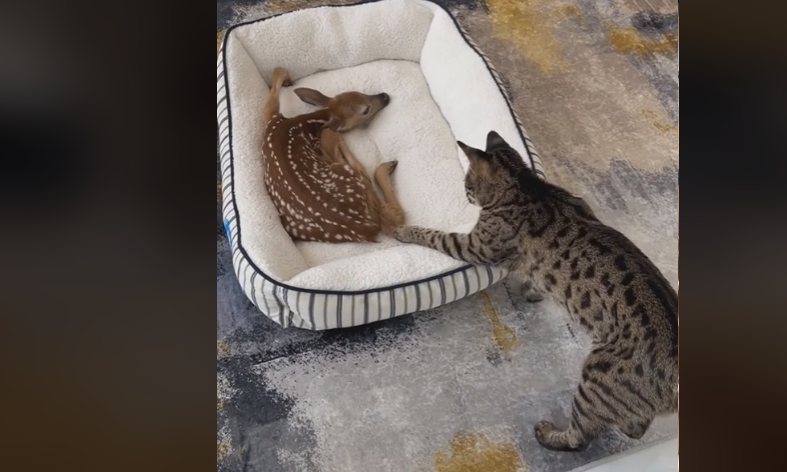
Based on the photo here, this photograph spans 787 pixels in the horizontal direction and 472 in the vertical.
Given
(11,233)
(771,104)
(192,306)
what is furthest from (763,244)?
(11,233)

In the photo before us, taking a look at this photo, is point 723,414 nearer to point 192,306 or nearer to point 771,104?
point 771,104

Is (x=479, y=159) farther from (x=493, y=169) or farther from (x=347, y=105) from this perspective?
(x=347, y=105)

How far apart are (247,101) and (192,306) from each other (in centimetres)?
170

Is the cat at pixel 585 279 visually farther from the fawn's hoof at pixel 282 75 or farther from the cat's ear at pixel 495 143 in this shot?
the fawn's hoof at pixel 282 75

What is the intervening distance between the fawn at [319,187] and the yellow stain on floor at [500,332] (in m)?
0.38

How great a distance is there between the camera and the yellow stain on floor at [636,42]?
2.72m

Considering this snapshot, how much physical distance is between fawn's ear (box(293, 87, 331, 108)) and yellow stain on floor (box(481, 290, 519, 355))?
2.89 feet

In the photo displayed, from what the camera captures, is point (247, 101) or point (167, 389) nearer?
point (167, 389)

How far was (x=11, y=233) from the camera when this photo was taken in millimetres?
472

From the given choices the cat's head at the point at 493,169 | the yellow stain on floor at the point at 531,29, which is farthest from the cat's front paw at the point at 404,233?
the yellow stain on floor at the point at 531,29

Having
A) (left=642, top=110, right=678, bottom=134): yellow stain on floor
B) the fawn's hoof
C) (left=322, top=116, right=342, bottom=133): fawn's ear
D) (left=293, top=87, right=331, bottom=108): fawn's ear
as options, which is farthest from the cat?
(left=642, top=110, right=678, bottom=134): yellow stain on floor

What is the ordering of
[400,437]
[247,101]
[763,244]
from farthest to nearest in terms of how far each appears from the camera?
1. [247,101]
2. [400,437]
3. [763,244]

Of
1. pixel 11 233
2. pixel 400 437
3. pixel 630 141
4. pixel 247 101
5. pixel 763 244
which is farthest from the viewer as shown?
pixel 630 141

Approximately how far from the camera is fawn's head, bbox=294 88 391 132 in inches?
88.0
